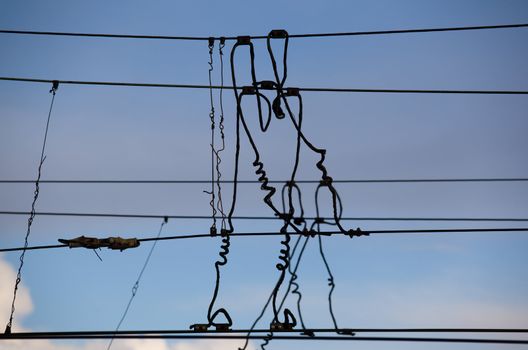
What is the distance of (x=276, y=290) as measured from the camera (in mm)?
5160

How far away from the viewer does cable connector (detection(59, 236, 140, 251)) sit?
21.6 ft

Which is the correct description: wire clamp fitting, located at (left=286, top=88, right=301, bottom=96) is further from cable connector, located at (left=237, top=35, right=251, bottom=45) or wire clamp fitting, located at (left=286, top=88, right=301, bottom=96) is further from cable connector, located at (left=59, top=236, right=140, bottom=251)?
cable connector, located at (left=59, top=236, right=140, bottom=251)

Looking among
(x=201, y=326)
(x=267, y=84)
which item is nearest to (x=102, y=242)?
(x=201, y=326)

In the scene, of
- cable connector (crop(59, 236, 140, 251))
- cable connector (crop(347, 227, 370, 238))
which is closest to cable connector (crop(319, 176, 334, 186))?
cable connector (crop(347, 227, 370, 238))

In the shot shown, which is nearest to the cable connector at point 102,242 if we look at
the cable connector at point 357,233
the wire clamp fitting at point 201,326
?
the wire clamp fitting at point 201,326

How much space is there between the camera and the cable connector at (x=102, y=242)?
659cm

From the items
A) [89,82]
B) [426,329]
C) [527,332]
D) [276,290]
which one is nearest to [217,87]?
[89,82]

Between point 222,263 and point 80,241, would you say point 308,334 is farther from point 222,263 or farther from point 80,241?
point 80,241

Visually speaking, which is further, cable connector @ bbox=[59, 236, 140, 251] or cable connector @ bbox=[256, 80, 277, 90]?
cable connector @ bbox=[59, 236, 140, 251]

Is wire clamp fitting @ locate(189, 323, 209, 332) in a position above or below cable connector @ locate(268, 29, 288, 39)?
below

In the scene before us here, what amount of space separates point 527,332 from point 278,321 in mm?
1622

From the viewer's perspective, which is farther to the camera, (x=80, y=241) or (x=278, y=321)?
(x=80, y=241)

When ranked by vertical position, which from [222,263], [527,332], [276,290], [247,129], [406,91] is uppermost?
[406,91]

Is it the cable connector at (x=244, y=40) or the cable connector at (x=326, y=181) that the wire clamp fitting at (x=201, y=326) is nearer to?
the cable connector at (x=326, y=181)
